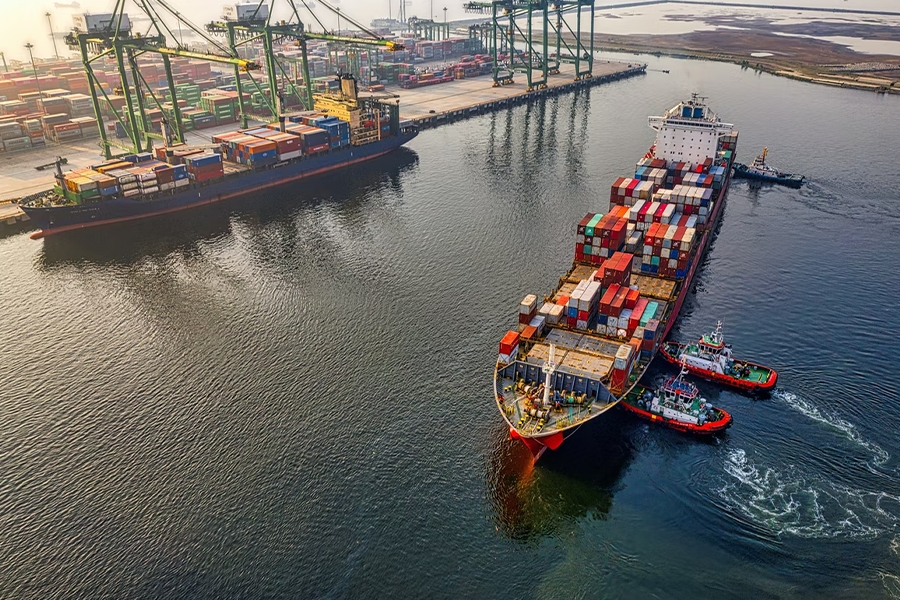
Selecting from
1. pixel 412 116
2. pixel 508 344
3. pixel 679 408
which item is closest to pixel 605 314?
pixel 679 408

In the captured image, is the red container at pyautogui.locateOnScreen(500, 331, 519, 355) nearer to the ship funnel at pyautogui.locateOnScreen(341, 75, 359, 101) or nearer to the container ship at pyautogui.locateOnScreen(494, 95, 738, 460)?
the container ship at pyautogui.locateOnScreen(494, 95, 738, 460)

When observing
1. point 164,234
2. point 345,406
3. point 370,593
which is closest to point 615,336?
point 345,406

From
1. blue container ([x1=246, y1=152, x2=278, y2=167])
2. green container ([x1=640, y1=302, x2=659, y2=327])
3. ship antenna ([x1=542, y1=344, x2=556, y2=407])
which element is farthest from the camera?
blue container ([x1=246, y1=152, x2=278, y2=167])

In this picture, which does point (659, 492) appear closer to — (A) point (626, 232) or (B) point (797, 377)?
(B) point (797, 377)

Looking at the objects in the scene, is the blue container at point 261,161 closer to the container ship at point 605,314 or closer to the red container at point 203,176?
the red container at point 203,176

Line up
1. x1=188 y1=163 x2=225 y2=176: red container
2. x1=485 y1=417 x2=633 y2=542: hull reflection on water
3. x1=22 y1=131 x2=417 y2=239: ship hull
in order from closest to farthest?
x1=485 y1=417 x2=633 y2=542: hull reflection on water < x1=22 y1=131 x2=417 y2=239: ship hull < x1=188 y1=163 x2=225 y2=176: red container

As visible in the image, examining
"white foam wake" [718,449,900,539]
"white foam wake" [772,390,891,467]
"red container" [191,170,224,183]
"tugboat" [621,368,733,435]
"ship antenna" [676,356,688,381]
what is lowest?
"white foam wake" [718,449,900,539]

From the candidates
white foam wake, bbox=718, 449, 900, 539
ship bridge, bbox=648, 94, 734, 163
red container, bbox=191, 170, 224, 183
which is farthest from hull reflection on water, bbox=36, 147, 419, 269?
white foam wake, bbox=718, 449, 900, 539
